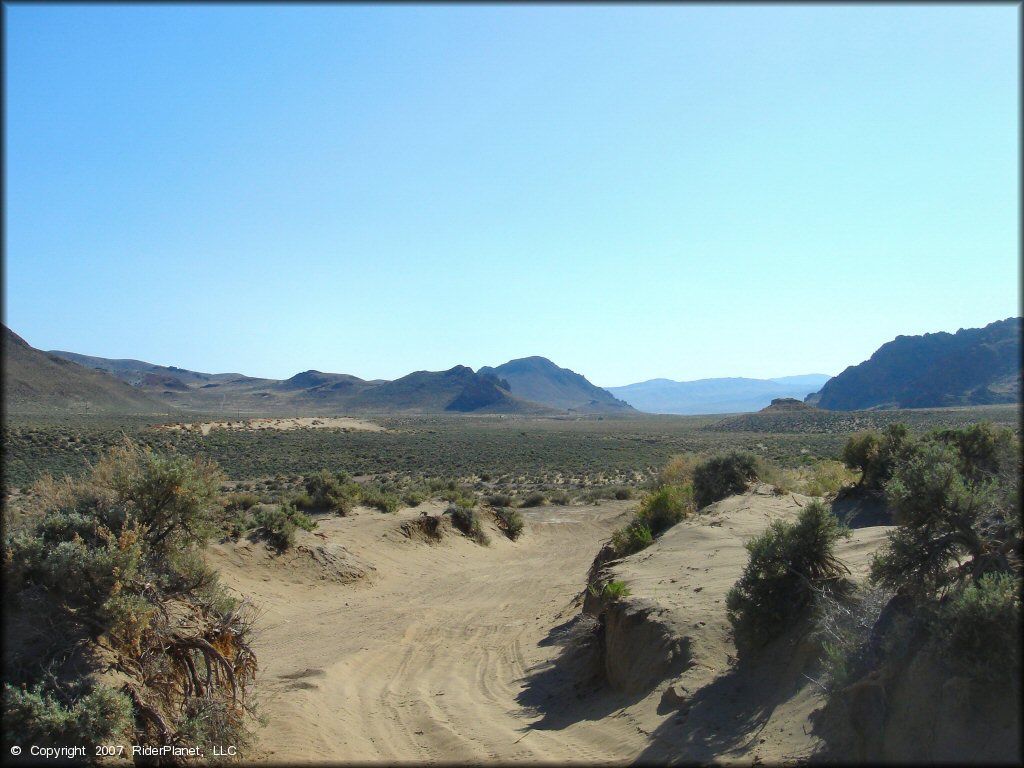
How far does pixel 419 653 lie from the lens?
469 inches

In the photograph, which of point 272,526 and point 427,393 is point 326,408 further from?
point 272,526

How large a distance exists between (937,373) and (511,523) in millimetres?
81536

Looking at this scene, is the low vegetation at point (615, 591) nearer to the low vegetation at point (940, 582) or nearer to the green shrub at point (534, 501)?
the low vegetation at point (940, 582)

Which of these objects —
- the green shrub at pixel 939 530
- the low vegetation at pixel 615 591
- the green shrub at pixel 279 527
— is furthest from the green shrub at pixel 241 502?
the green shrub at pixel 939 530

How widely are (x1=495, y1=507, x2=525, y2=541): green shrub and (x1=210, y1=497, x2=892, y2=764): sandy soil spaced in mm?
4430

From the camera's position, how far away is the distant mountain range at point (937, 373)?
67.4 metres

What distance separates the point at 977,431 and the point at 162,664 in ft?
58.6

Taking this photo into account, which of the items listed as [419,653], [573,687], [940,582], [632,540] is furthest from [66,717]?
[632,540]

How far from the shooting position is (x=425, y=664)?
11266 mm

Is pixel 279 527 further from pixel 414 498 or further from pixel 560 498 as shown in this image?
pixel 560 498

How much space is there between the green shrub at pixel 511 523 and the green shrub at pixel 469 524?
1508 mm

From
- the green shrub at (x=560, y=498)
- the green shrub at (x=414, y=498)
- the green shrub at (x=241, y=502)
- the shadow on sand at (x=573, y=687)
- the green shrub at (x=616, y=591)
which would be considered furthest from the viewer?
the green shrub at (x=560, y=498)

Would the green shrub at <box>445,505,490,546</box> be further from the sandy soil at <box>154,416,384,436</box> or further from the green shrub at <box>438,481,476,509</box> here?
the sandy soil at <box>154,416,384,436</box>

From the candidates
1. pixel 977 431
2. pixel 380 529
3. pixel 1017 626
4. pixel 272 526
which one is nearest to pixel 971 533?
pixel 1017 626
